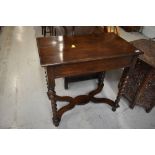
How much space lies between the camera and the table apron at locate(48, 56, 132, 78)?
107cm

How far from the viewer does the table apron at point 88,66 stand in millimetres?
1074

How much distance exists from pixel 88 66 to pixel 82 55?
0.09m

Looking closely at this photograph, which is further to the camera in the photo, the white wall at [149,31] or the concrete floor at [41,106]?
the white wall at [149,31]

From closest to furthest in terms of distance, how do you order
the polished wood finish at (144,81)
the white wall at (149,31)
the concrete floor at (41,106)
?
the polished wood finish at (144,81)
the concrete floor at (41,106)
the white wall at (149,31)

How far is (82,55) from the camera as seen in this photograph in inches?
44.2

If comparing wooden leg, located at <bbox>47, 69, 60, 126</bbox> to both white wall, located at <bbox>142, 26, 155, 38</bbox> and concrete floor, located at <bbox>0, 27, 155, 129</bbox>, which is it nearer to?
concrete floor, located at <bbox>0, 27, 155, 129</bbox>

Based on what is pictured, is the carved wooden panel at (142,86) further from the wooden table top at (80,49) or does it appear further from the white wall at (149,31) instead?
the white wall at (149,31)

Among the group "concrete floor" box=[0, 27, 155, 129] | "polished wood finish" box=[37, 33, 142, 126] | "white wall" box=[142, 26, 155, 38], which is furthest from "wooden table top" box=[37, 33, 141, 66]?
"white wall" box=[142, 26, 155, 38]

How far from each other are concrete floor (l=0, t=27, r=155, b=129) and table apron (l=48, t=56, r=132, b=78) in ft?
2.25

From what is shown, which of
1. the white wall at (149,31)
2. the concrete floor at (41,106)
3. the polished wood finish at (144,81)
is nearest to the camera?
the polished wood finish at (144,81)

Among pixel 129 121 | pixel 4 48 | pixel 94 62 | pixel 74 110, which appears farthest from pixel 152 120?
pixel 4 48

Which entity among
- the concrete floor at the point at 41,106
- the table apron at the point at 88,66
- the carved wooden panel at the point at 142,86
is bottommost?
the concrete floor at the point at 41,106

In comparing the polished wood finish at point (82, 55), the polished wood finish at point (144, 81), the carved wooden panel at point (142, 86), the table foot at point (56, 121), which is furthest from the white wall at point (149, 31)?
the table foot at point (56, 121)

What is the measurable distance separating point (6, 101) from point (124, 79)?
1368mm
